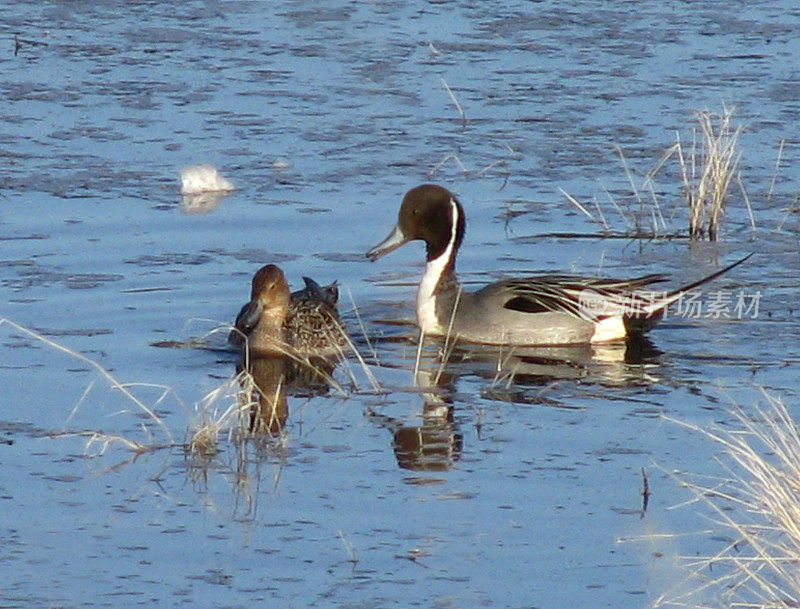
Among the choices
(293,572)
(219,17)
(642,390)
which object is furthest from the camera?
(219,17)

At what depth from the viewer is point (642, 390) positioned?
308 inches

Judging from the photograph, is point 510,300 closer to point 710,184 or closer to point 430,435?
point 710,184

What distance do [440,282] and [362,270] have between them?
0.65 m

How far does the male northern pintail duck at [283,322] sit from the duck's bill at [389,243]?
1.57ft

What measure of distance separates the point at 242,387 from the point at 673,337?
85.7 inches

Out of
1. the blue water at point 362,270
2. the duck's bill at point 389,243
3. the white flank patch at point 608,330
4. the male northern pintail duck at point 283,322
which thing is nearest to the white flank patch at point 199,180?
the blue water at point 362,270

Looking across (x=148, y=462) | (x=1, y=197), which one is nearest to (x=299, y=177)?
(x=1, y=197)

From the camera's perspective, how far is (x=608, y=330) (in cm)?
901

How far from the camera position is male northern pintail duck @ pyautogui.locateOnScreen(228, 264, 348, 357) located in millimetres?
8500

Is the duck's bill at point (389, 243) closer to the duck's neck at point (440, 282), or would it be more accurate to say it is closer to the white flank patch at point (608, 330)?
the duck's neck at point (440, 282)

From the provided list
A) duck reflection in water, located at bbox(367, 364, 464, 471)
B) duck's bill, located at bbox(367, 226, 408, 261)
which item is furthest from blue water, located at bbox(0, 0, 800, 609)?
duck's bill, located at bbox(367, 226, 408, 261)

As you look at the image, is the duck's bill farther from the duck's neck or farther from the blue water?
the blue water

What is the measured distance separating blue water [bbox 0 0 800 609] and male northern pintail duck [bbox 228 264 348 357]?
20 cm

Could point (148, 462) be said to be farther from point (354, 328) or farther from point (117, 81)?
point (117, 81)
